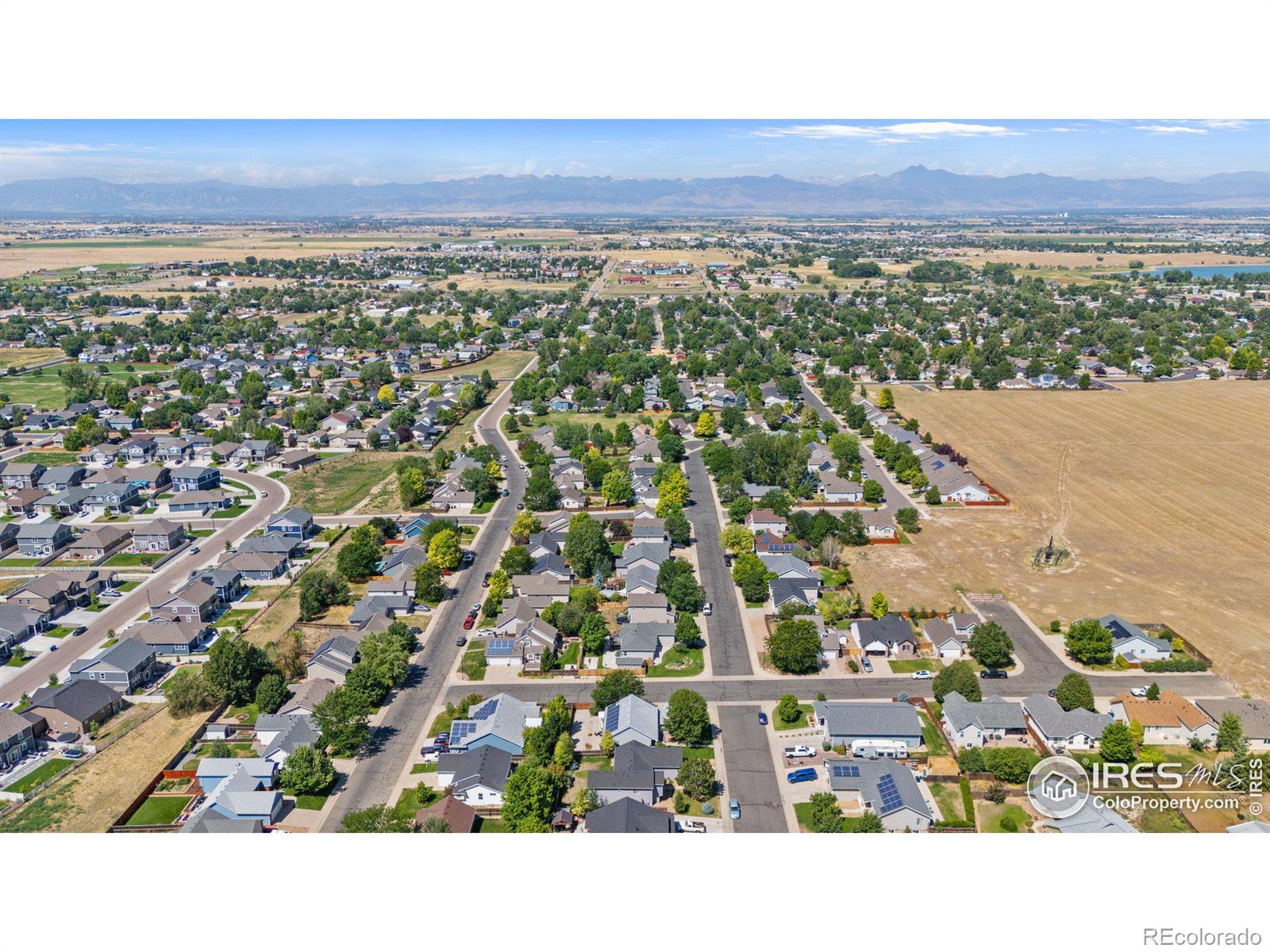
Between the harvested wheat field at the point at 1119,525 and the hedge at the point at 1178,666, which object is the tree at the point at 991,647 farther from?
the hedge at the point at 1178,666

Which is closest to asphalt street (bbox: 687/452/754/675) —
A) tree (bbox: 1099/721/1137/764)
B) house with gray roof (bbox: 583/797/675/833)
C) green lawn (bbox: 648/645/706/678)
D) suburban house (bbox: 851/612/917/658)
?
green lawn (bbox: 648/645/706/678)

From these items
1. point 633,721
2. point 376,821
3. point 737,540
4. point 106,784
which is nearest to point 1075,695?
point 633,721

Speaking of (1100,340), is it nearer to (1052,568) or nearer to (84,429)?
(1052,568)

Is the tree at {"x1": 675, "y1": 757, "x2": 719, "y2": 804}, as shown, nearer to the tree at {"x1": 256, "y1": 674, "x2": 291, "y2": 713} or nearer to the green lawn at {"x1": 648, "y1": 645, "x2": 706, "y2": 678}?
the green lawn at {"x1": 648, "y1": 645, "x2": 706, "y2": 678}

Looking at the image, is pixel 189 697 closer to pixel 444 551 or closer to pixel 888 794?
pixel 444 551

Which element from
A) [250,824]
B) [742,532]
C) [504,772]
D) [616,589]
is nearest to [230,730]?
[250,824]

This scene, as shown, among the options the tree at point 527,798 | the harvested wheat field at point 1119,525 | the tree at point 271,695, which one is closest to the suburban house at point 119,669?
the tree at point 271,695
